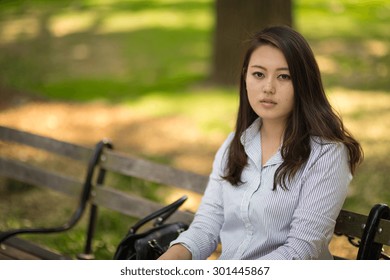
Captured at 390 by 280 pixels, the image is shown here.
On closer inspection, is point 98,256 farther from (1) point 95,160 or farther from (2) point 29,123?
(2) point 29,123

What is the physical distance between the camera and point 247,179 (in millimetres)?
3342

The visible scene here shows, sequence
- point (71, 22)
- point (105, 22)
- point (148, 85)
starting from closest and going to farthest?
point (148, 85) → point (105, 22) → point (71, 22)

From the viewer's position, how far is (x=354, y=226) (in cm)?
340

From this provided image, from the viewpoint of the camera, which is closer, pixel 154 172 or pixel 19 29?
pixel 154 172

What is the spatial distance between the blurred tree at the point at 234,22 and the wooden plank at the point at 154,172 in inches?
145

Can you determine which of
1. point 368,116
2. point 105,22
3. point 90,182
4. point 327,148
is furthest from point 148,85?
point 327,148

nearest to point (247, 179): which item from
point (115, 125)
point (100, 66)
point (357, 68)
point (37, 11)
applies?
point (115, 125)

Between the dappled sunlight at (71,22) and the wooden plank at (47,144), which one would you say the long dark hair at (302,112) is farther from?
the dappled sunlight at (71,22)

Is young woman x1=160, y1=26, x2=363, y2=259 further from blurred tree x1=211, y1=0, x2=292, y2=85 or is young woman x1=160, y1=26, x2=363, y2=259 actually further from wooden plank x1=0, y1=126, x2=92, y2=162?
blurred tree x1=211, y1=0, x2=292, y2=85

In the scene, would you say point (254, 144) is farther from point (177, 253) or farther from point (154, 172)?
point (154, 172)

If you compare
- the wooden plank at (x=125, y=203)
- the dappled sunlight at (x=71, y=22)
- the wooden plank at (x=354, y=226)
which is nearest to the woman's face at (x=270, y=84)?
the wooden plank at (x=354, y=226)

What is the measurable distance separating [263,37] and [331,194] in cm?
70

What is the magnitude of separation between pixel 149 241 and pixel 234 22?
6307 mm

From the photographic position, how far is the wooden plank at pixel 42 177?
4906 mm
